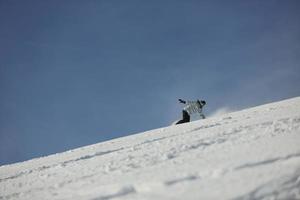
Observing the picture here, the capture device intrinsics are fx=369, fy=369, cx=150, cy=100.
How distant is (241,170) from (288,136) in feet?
5.62

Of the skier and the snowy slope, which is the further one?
the skier

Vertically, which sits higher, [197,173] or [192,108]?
[192,108]

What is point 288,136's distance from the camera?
542cm

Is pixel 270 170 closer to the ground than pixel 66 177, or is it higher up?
closer to the ground

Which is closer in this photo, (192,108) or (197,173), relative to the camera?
(197,173)

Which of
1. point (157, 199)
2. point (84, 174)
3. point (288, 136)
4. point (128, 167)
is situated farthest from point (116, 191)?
point (288, 136)

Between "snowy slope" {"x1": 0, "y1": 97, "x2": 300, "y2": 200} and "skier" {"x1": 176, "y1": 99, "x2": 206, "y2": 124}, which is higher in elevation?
"skier" {"x1": 176, "y1": 99, "x2": 206, "y2": 124}

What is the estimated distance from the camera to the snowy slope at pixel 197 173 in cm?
362

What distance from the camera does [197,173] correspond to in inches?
165

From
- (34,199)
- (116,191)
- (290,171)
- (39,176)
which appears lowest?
(290,171)

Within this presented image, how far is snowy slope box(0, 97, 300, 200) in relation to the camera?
3.62m

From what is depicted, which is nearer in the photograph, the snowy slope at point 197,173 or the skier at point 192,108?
the snowy slope at point 197,173

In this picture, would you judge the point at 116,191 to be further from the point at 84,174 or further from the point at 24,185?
the point at 24,185

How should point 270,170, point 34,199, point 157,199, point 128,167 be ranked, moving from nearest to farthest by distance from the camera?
point 157,199 → point 270,170 → point 34,199 → point 128,167
